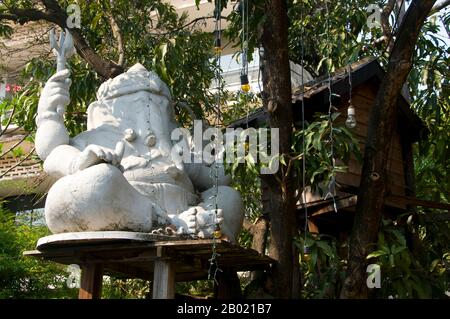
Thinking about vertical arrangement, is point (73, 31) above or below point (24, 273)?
above

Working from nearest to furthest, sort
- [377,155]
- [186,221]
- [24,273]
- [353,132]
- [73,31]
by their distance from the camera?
[186,221] → [377,155] → [353,132] → [73,31] → [24,273]

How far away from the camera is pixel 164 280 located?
494cm

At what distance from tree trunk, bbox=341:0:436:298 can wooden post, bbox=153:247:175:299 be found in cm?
140

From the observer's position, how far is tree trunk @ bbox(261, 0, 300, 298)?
571 centimetres

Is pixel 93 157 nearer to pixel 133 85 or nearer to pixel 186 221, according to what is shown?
pixel 186 221

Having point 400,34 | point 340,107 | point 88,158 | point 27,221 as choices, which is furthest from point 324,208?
point 27,221

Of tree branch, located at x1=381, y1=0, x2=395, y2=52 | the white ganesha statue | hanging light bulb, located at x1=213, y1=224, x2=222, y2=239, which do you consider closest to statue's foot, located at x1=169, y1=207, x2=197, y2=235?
the white ganesha statue

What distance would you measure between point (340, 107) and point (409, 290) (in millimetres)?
2567

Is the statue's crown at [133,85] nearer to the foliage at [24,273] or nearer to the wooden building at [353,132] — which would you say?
the wooden building at [353,132]

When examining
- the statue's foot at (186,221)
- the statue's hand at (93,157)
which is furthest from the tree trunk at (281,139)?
the statue's hand at (93,157)

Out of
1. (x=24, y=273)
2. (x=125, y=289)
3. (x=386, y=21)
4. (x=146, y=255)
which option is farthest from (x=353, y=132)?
(x=24, y=273)

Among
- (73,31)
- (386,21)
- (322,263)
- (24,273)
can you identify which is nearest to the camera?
(322,263)

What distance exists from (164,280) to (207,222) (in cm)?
56

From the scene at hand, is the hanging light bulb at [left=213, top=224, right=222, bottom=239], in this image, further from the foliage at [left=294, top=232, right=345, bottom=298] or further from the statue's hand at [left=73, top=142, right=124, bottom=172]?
the statue's hand at [left=73, top=142, right=124, bottom=172]
